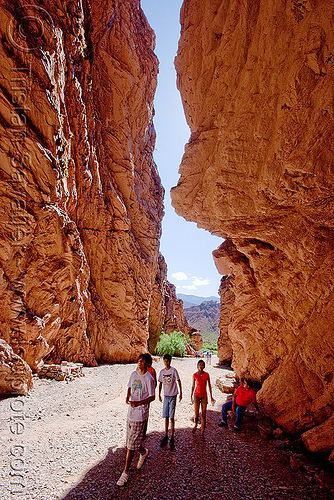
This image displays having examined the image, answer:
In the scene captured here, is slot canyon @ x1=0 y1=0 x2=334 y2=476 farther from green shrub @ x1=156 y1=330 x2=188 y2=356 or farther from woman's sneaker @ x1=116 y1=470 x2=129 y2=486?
green shrub @ x1=156 y1=330 x2=188 y2=356

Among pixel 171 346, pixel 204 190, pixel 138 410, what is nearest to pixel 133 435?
pixel 138 410

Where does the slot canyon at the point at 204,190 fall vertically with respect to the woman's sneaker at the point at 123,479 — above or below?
above

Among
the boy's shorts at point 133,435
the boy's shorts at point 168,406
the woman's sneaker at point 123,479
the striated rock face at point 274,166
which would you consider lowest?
the woman's sneaker at point 123,479

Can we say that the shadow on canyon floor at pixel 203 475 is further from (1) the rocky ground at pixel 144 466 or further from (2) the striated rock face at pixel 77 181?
(2) the striated rock face at pixel 77 181

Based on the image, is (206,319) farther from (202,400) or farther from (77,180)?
(202,400)

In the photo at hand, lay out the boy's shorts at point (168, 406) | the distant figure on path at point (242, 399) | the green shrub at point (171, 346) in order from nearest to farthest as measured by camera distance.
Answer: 1. the boy's shorts at point (168, 406)
2. the distant figure on path at point (242, 399)
3. the green shrub at point (171, 346)

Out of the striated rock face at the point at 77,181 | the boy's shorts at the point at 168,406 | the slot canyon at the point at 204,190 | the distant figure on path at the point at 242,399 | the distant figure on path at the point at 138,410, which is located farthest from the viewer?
the striated rock face at the point at 77,181

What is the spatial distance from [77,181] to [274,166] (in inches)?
547

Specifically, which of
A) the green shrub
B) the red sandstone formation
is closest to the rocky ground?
the red sandstone formation

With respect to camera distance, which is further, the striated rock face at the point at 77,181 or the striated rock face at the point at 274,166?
the striated rock face at the point at 77,181

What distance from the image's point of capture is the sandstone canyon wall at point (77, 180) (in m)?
9.01

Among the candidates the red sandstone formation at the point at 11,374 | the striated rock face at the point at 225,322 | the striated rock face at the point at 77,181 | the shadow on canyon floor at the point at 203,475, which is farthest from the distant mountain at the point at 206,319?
the shadow on canyon floor at the point at 203,475

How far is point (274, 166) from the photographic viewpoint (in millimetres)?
4285

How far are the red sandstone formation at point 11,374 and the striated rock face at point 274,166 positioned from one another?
740 cm
